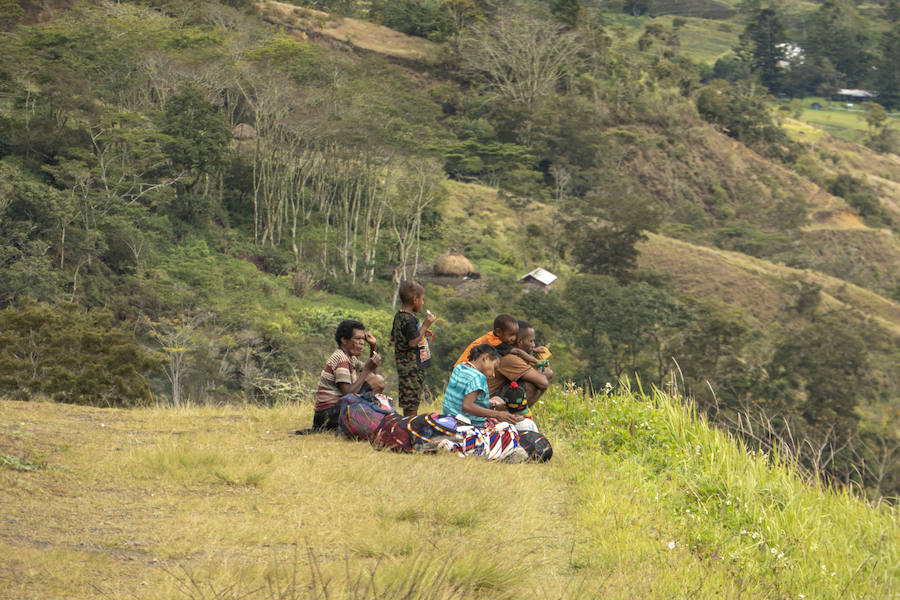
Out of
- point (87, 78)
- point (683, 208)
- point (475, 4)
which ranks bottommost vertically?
point (683, 208)

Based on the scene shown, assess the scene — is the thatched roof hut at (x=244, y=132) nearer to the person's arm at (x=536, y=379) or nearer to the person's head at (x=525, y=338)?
the person's head at (x=525, y=338)

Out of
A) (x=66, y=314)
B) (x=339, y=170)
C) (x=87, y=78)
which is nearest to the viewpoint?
(x=66, y=314)

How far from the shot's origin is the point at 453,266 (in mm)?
34781

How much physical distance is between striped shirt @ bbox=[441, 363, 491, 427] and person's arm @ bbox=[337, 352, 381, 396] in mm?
525

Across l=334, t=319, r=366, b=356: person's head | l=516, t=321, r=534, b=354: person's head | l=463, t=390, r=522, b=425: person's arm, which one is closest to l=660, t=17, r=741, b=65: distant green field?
l=516, t=321, r=534, b=354: person's head

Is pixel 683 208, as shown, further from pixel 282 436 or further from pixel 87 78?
pixel 282 436

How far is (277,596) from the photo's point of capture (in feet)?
10.3

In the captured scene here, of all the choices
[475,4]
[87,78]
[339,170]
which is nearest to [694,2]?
[475,4]

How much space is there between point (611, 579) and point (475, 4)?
55.6 meters

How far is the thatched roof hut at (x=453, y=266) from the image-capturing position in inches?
1367

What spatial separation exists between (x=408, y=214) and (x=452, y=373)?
29.4 m

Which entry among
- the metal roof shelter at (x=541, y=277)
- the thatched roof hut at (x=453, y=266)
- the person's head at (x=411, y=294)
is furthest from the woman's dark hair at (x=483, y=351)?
the thatched roof hut at (x=453, y=266)

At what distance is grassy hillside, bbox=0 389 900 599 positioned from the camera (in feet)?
11.0

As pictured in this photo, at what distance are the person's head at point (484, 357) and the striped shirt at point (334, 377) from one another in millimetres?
896
